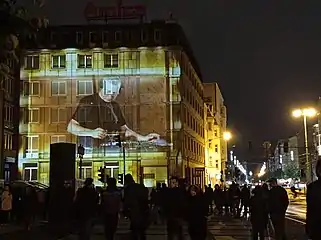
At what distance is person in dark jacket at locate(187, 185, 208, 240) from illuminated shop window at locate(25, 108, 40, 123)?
204 ft

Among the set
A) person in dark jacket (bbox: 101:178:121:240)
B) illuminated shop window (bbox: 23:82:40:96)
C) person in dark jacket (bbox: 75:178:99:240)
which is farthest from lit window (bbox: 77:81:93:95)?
person in dark jacket (bbox: 75:178:99:240)

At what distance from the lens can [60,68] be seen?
7312 cm

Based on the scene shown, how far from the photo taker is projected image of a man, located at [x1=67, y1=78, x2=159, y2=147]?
72.2 metres

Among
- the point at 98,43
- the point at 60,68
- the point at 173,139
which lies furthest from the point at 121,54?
the point at 173,139

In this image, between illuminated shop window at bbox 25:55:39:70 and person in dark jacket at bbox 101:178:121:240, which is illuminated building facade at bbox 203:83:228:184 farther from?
person in dark jacket at bbox 101:178:121:240

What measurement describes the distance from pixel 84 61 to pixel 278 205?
59154 mm

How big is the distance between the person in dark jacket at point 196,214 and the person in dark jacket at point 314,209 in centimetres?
522

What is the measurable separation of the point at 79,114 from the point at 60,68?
242 inches

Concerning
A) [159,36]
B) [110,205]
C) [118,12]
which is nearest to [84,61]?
[118,12]

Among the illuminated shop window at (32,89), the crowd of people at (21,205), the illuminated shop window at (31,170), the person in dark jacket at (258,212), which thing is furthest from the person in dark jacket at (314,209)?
the illuminated shop window at (32,89)

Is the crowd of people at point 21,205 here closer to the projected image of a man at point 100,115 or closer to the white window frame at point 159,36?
the projected image of a man at point 100,115

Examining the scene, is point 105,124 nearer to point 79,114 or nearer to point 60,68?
point 79,114

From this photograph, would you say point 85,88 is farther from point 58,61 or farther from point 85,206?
point 85,206

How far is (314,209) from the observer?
738cm
